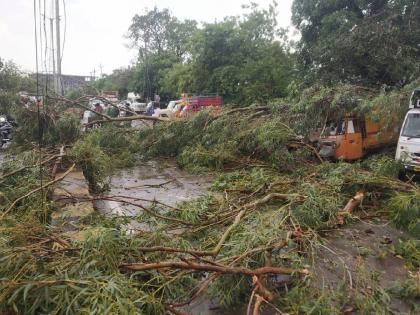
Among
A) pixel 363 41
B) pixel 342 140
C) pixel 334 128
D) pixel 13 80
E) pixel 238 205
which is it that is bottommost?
pixel 238 205

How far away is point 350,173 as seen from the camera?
289 inches

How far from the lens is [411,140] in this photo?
8.41m

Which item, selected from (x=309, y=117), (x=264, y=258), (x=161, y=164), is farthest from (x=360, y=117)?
(x=264, y=258)

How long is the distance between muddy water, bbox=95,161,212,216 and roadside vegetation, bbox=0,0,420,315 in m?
0.33

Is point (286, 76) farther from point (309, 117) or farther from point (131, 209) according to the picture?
point (131, 209)

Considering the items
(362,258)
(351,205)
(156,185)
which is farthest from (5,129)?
(362,258)

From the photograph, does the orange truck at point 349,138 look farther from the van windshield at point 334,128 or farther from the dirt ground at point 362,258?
the dirt ground at point 362,258

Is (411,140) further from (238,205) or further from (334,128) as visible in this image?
(238,205)

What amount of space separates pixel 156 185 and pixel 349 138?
5.39 metres

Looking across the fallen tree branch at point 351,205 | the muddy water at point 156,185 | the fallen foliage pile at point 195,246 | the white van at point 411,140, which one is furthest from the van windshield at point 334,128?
the fallen tree branch at point 351,205

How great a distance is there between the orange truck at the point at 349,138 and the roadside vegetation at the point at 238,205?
45 cm

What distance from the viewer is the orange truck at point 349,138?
34.2ft

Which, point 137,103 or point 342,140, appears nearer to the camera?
point 342,140

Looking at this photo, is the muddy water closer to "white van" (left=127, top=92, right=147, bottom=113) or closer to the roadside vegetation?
the roadside vegetation
